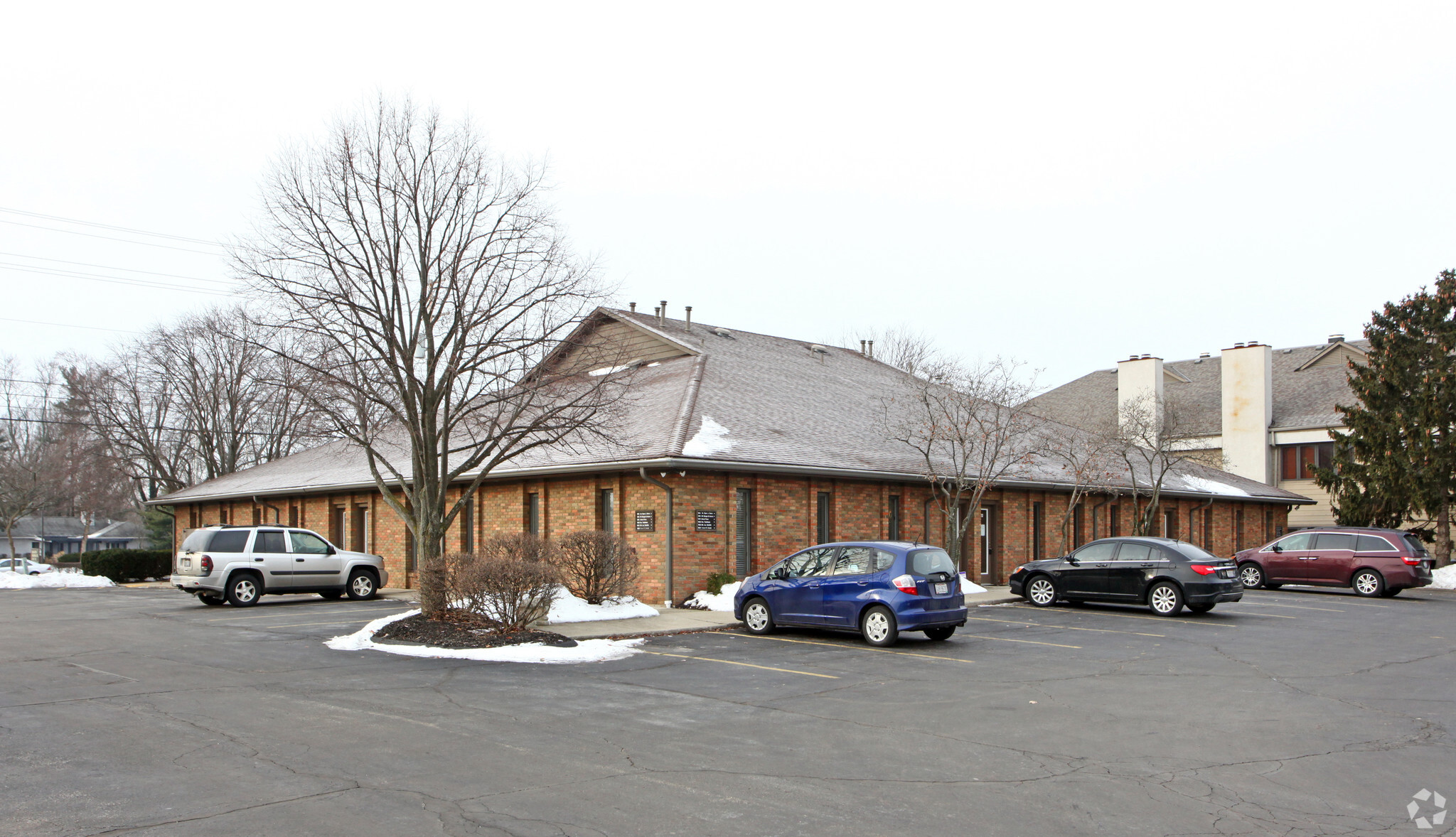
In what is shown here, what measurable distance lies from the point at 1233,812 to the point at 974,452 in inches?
807

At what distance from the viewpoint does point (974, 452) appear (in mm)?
26844

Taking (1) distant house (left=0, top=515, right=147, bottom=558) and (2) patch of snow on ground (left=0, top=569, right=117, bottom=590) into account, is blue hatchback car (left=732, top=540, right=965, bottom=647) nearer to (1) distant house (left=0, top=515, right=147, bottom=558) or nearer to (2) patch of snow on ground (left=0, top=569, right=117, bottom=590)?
(2) patch of snow on ground (left=0, top=569, right=117, bottom=590)

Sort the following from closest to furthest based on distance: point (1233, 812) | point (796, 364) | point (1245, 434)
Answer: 1. point (1233, 812)
2. point (796, 364)
3. point (1245, 434)

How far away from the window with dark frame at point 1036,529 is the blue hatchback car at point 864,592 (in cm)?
1347

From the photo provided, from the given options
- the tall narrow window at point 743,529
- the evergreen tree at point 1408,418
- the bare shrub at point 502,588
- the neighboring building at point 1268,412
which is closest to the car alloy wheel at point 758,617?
the bare shrub at point 502,588

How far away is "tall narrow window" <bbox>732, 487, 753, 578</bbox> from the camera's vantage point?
2194 centimetres

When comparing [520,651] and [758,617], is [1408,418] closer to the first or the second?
[758,617]

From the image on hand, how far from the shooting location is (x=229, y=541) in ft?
76.2

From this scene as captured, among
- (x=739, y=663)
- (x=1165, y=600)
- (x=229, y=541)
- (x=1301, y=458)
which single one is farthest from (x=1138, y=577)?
(x=1301, y=458)

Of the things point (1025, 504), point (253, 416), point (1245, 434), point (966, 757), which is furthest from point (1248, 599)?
point (253, 416)

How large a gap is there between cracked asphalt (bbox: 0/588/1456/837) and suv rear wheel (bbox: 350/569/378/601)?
8.41 m

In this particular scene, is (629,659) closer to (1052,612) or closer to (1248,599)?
(1052,612)

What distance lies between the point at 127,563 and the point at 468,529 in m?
19.4

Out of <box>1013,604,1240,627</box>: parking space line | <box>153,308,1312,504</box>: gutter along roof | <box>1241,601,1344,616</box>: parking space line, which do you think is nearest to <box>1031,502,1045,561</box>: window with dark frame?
<box>153,308,1312,504</box>: gutter along roof
